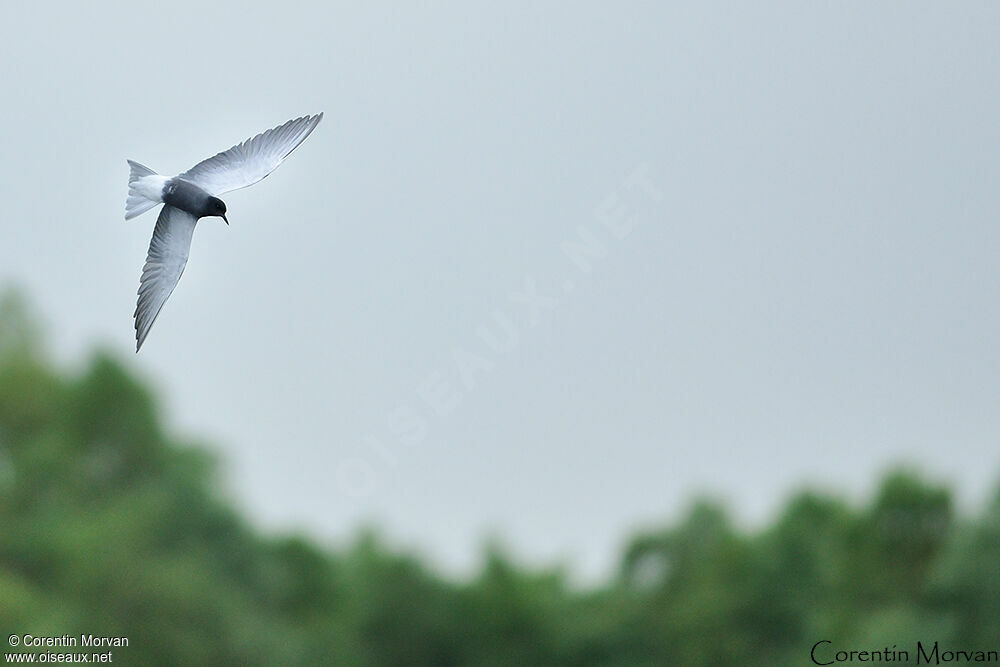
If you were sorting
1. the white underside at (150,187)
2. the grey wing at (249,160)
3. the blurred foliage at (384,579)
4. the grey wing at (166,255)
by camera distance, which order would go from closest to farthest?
the white underside at (150,187), the grey wing at (249,160), the grey wing at (166,255), the blurred foliage at (384,579)

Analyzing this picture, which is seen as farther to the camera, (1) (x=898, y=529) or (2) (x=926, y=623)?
(1) (x=898, y=529)

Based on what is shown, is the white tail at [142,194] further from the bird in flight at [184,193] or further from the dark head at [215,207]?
the dark head at [215,207]

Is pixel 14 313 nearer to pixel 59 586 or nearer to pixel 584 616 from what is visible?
pixel 59 586

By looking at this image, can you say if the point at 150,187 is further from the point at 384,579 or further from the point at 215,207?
A: the point at 384,579

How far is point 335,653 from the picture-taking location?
127 feet

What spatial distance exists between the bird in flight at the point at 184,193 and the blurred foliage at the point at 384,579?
2170cm

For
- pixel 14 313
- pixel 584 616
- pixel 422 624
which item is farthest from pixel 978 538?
pixel 14 313

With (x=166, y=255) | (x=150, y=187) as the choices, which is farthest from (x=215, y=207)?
(x=166, y=255)

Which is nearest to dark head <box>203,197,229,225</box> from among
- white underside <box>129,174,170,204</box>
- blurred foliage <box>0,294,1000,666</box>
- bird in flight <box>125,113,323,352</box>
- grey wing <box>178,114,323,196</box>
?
bird in flight <box>125,113,323,352</box>

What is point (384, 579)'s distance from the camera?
38.6m

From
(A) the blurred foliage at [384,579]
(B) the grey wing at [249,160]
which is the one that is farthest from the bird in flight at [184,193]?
(A) the blurred foliage at [384,579]

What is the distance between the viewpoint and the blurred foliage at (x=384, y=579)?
36.8m

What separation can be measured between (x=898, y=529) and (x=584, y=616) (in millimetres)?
8750

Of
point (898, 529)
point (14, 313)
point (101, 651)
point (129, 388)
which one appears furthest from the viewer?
point (14, 313)
